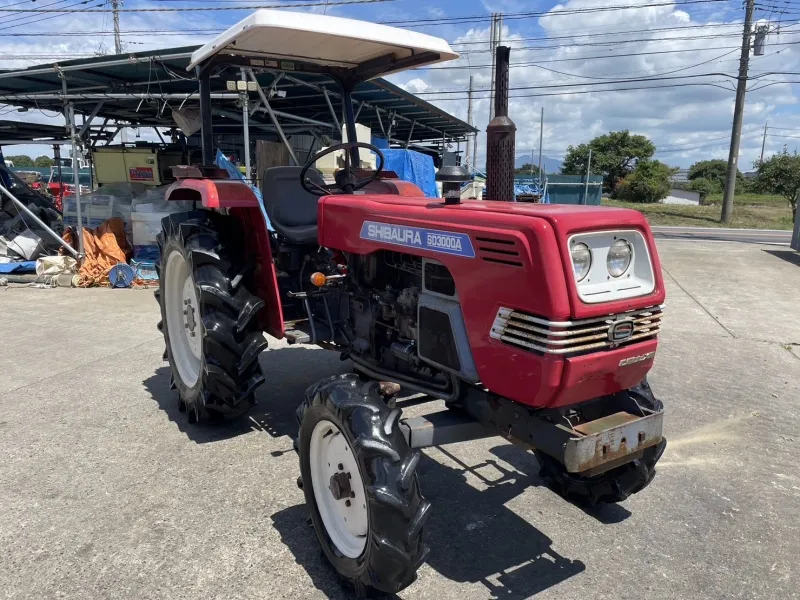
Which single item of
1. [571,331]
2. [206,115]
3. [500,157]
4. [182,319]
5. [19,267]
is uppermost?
[206,115]

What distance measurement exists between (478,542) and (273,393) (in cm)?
214

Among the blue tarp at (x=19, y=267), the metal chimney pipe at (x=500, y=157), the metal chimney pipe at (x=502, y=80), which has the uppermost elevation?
the metal chimney pipe at (x=502, y=80)

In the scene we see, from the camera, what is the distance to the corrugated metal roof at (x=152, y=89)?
8242 millimetres

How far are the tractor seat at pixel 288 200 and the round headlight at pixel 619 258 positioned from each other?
6.86 feet

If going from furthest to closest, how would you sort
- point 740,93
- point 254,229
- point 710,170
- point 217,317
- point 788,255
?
point 710,170 → point 740,93 → point 788,255 → point 254,229 → point 217,317

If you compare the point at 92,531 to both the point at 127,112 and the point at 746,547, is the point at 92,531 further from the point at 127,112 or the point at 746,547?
the point at 127,112

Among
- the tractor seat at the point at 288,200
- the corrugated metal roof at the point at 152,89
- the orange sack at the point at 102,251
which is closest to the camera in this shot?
the tractor seat at the point at 288,200

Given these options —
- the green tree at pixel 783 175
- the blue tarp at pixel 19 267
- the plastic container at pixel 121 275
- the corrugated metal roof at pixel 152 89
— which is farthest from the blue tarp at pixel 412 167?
the green tree at pixel 783 175

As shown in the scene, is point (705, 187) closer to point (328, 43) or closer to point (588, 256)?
point (328, 43)

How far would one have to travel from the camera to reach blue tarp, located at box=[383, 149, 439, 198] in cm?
1021

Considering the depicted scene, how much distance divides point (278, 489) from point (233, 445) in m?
0.62

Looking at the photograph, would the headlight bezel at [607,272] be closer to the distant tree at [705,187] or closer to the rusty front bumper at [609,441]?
the rusty front bumper at [609,441]

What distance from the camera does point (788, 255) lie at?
1161 cm

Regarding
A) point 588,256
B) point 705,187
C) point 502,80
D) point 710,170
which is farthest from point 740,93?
point 710,170
